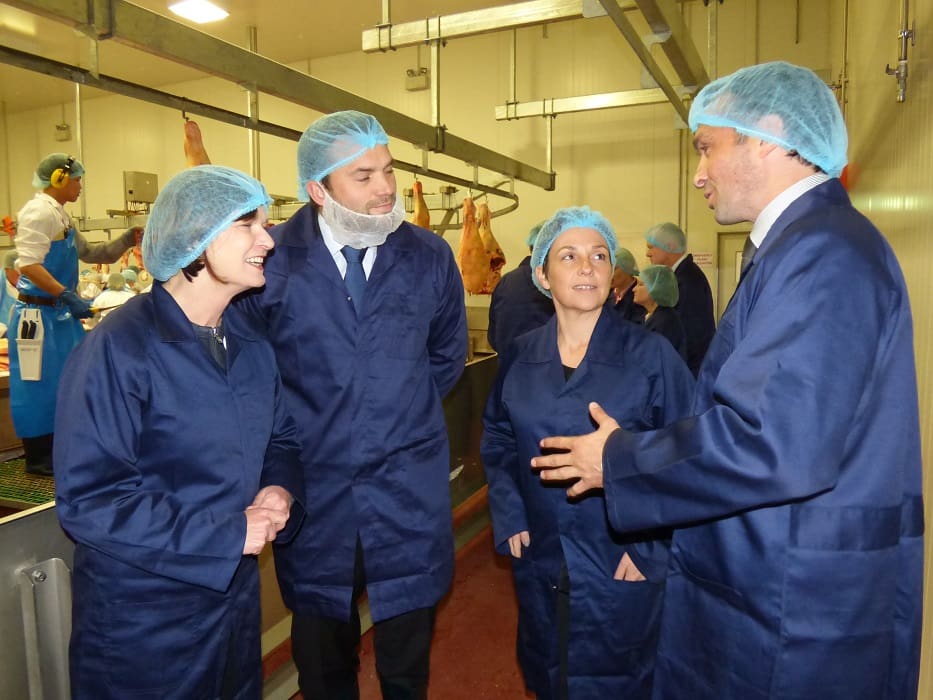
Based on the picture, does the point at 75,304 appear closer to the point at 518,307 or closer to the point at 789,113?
the point at 518,307

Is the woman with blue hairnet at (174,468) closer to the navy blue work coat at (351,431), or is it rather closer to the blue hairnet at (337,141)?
the navy blue work coat at (351,431)

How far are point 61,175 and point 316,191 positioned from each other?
7.73ft

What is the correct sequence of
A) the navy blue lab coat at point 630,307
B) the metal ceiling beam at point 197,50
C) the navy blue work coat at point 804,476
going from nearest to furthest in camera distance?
1. the navy blue work coat at point 804,476
2. the metal ceiling beam at point 197,50
3. the navy blue lab coat at point 630,307

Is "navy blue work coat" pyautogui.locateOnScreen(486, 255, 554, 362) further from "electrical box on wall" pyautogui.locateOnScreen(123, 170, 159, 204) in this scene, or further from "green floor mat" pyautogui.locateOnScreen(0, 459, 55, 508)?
"electrical box on wall" pyautogui.locateOnScreen(123, 170, 159, 204)

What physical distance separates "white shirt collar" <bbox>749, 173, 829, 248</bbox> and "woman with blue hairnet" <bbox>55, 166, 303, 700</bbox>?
110cm

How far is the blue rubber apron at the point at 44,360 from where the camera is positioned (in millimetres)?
3441

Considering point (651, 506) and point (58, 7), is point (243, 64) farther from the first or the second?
point (651, 506)

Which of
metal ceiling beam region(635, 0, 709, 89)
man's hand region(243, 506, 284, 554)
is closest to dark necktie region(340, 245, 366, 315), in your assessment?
man's hand region(243, 506, 284, 554)

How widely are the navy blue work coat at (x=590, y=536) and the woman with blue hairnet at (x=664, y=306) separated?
5.80 ft

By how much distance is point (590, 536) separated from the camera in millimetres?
1790

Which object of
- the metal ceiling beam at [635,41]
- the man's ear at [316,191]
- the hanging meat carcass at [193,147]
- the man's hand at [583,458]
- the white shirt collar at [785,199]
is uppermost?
the metal ceiling beam at [635,41]

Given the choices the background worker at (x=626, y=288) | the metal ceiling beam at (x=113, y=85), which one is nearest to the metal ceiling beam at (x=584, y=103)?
the background worker at (x=626, y=288)

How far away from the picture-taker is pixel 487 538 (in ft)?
13.5

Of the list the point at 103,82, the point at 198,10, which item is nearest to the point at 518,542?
the point at 103,82
